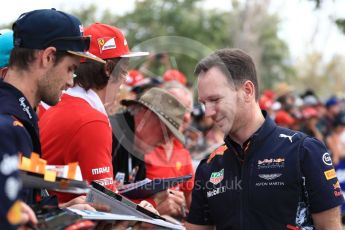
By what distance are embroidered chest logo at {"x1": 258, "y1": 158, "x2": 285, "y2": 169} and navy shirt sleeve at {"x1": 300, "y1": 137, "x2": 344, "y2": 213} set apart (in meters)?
0.13

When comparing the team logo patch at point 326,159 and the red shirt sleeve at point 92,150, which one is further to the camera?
the red shirt sleeve at point 92,150

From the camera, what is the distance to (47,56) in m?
3.35

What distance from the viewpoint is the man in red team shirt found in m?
4.08

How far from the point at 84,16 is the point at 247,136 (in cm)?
3244

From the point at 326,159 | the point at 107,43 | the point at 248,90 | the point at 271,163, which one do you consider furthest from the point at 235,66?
the point at 107,43

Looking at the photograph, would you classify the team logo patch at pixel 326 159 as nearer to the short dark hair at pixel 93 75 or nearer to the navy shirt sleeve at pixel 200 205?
the navy shirt sleeve at pixel 200 205

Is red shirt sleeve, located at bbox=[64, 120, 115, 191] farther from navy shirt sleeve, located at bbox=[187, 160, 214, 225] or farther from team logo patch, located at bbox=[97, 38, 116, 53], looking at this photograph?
team logo patch, located at bbox=[97, 38, 116, 53]

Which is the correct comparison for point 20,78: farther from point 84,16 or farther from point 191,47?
point 84,16

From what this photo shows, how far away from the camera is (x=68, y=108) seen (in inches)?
167

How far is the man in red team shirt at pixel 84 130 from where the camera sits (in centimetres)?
408

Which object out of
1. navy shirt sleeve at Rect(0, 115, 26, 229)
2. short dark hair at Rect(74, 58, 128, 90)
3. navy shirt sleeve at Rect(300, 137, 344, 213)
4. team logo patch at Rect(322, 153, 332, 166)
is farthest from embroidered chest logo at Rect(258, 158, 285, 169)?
navy shirt sleeve at Rect(0, 115, 26, 229)

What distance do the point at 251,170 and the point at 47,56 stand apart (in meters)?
1.46

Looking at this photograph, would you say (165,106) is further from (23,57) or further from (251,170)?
(23,57)

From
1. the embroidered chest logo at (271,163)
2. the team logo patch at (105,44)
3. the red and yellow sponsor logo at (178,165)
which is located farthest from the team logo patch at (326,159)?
the red and yellow sponsor logo at (178,165)
